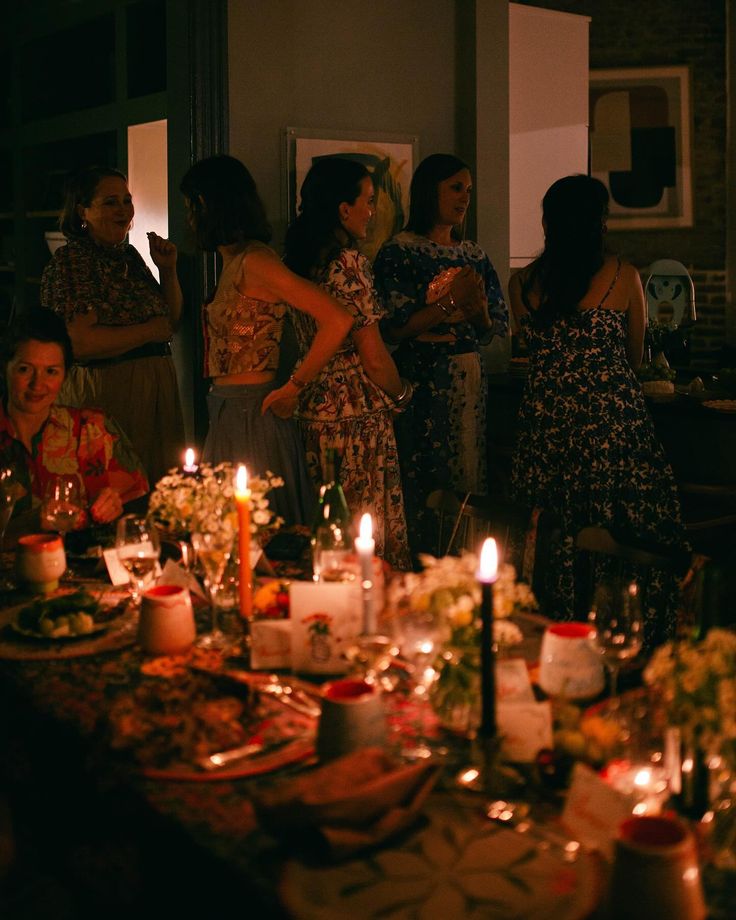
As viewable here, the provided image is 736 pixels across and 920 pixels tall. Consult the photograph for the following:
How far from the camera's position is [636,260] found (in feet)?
32.3

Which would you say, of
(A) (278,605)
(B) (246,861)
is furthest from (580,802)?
(A) (278,605)

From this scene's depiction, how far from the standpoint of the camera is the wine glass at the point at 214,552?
2.01 metres

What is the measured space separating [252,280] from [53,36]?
309cm

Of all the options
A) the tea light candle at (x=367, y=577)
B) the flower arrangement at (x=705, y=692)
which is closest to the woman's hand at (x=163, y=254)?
the tea light candle at (x=367, y=577)

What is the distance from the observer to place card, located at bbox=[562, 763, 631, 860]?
1260 mm

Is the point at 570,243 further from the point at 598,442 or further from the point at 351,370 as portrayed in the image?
the point at 351,370

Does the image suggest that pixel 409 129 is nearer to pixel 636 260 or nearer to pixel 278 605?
pixel 278 605

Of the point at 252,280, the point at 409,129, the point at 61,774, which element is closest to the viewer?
the point at 61,774

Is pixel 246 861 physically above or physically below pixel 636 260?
below

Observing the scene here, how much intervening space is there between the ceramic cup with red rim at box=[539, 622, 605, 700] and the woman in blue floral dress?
8.24ft

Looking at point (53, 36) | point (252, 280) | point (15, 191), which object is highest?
point (53, 36)

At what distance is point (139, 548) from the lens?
2.20 metres

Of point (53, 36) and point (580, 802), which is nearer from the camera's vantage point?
point (580, 802)

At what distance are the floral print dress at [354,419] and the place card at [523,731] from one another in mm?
2197
